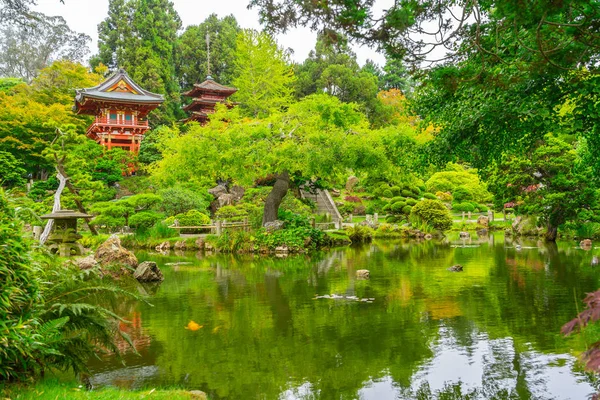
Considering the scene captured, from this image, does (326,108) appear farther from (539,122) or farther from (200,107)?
(200,107)

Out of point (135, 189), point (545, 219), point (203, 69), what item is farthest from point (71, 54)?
point (545, 219)

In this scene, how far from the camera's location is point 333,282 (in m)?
10.7

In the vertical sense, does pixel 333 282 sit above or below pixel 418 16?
below

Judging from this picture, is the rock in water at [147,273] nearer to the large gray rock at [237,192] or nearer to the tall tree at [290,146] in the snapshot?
the tall tree at [290,146]

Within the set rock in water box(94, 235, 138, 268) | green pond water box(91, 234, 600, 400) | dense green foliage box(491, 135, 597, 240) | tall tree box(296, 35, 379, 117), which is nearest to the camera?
green pond water box(91, 234, 600, 400)

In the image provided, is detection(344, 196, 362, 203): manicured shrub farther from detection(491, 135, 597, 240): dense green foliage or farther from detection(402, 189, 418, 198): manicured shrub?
detection(491, 135, 597, 240): dense green foliage

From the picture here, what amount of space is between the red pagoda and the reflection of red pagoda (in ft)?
14.6

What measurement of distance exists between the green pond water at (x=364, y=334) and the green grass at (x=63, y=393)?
656mm

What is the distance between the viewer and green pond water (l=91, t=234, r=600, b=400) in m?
4.86

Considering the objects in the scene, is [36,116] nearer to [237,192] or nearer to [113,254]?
[237,192]

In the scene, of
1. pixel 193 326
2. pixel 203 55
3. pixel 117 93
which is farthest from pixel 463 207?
pixel 203 55

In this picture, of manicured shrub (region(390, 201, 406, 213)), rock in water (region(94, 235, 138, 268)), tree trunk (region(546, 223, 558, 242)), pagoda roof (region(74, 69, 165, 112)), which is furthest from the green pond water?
pagoda roof (region(74, 69, 165, 112))

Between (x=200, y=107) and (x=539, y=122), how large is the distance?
103 feet

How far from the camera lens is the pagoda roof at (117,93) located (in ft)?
95.3
